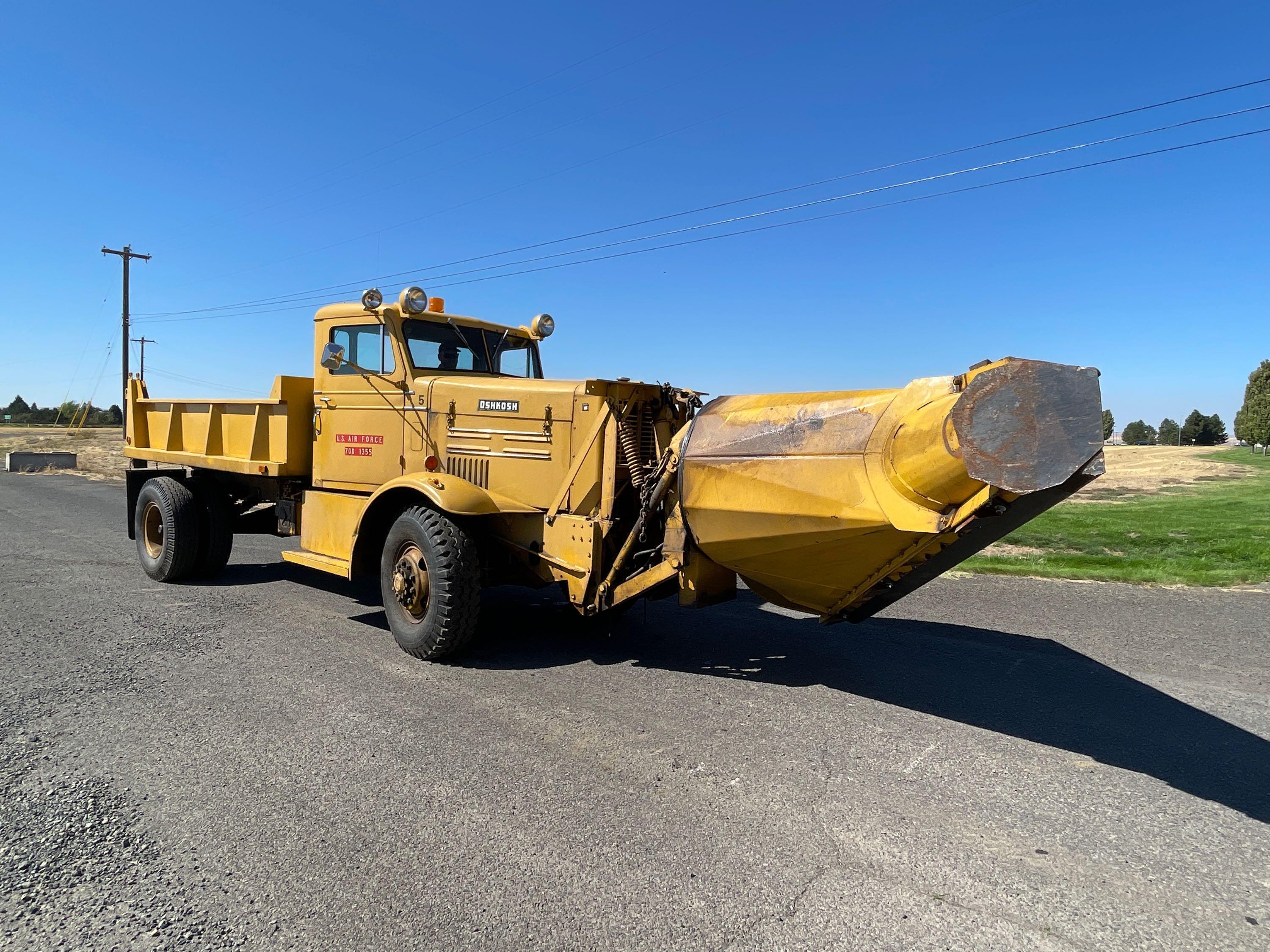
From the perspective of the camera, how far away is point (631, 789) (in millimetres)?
3680

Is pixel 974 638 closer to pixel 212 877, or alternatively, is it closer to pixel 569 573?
pixel 569 573

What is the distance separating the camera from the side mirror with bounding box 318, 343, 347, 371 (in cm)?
654

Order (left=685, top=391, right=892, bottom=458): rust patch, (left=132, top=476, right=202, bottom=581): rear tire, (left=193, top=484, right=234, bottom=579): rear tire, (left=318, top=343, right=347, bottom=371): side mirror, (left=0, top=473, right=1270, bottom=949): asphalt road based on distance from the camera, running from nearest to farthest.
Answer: (left=0, top=473, right=1270, bottom=949): asphalt road, (left=685, top=391, right=892, bottom=458): rust patch, (left=318, top=343, right=347, bottom=371): side mirror, (left=132, top=476, right=202, bottom=581): rear tire, (left=193, top=484, right=234, bottom=579): rear tire

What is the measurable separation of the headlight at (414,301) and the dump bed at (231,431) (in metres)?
1.67

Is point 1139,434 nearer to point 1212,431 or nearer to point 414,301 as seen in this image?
point 1212,431

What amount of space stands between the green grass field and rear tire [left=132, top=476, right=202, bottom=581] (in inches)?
352

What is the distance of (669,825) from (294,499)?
593 centimetres

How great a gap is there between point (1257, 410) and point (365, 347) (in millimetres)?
75825

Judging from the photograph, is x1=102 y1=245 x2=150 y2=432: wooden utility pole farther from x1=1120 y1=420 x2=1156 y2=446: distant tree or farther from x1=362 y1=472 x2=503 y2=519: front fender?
x1=1120 y1=420 x2=1156 y2=446: distant tree

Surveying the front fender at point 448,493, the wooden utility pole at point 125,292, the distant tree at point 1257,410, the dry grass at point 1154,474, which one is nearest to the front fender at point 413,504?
the front fender at point 448,493

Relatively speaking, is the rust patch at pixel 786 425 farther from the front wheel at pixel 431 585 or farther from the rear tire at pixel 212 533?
the rear tire at pixel 212 533

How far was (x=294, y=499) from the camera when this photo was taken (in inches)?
312

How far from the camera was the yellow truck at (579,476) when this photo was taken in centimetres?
354

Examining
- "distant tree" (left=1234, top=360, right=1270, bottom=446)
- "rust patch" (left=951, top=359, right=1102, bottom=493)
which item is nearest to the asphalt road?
"rust patch" (left=951, top=359, right=1102, bottom=493)
